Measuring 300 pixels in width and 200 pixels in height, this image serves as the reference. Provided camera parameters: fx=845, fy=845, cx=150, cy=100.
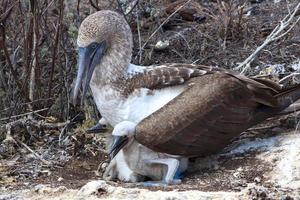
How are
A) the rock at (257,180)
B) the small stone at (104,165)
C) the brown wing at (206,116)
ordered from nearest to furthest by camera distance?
1. the rock at (257,180)
2. the brown wing at (206,116)
3. the small stone at (104,165)

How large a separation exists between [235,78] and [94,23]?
1.12 meters

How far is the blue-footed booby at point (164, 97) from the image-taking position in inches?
235

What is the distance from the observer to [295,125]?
675 cm

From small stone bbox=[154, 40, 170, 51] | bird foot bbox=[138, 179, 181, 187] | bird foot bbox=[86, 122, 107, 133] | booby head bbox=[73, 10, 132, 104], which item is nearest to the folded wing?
bird foot bbox=[138, 179, 181, 187]

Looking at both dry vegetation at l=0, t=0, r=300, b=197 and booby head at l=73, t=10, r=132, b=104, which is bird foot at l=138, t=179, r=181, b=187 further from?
booby head at l=73, t=10, r=132, b=104

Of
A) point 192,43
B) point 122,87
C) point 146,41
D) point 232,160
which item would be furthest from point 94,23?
point 192,43

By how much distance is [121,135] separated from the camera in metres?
5.83

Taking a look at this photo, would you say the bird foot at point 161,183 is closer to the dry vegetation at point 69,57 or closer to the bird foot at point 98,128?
the dry vegetation at point 69,57

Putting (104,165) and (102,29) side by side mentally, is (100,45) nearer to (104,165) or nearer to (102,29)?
(102,29)

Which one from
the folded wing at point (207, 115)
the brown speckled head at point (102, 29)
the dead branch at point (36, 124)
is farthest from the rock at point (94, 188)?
the dead branch at point (36, 124)

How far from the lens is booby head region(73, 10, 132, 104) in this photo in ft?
20.5

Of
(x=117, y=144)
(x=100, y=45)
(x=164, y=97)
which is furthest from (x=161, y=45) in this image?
(x=117, y=144)

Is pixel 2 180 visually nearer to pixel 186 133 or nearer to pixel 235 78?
pixel 186 133

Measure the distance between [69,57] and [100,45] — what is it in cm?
144
